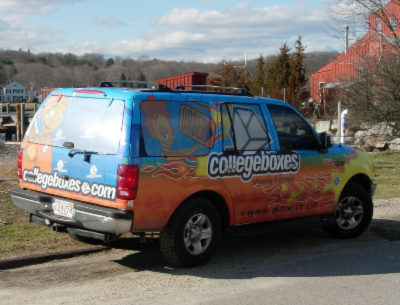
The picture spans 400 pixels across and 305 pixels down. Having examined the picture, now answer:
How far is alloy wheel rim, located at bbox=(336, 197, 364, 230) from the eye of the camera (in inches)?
330

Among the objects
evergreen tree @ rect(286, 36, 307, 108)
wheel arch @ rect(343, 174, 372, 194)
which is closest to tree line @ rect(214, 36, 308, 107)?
evergreen tree @ rect(286, 36, 307, 108)

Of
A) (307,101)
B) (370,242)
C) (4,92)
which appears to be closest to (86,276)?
(370,242)

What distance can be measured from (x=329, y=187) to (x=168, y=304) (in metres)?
3.53

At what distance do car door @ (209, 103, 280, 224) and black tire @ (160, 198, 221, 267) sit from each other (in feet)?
1.26

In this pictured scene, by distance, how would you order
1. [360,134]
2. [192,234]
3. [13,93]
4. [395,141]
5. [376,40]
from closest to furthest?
1. [192,234]
2. [376,40]
3. [395,141]
4. [360,134]
5. [13,93]

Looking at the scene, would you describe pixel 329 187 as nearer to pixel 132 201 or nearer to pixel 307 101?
pixel 132 201

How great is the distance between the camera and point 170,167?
6.16 m

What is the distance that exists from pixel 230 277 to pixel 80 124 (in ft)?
7.97

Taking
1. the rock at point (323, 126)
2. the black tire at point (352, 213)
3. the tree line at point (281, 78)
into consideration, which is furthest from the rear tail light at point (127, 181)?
the tree line at point (281, 78)

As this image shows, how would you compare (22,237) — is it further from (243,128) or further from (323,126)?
(323,126)

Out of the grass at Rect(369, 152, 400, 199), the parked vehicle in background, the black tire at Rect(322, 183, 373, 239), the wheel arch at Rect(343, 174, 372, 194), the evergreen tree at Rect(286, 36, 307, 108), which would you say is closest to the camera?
the parked vehicle in background

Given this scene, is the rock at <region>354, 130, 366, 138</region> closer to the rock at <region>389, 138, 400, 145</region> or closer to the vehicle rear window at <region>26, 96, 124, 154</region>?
the rock at <region>389, 138, 400, 145</region>

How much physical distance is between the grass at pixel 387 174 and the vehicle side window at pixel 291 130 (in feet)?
15.8

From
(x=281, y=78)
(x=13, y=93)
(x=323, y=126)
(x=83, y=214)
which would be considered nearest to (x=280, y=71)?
(x=281, y=78)
